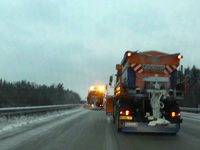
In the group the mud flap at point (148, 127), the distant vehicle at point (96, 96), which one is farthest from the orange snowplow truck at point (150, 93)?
the distant vehicle at point (96, 96)

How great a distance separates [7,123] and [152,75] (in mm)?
7690

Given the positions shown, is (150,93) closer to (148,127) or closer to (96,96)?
(148,127)

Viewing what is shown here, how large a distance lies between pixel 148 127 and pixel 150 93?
132cm

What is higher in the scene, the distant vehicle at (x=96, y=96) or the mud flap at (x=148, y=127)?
the distant vehicle at (x=96, y=96)

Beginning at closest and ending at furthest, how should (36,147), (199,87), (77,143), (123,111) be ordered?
(36,147)
(77,143)
(123,111)
(199,87)

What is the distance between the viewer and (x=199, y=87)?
6094 cm

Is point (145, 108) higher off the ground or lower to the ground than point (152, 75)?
lower

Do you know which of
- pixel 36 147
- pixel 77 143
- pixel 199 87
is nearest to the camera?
pixel 36 147

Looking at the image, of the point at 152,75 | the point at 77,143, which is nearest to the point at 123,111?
the point at 152,75

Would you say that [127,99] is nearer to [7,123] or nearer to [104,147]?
[104,147]

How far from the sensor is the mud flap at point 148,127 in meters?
9.05

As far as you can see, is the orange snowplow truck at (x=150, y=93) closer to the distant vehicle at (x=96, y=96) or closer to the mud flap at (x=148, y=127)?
the mud flap at (x=148, y=127)

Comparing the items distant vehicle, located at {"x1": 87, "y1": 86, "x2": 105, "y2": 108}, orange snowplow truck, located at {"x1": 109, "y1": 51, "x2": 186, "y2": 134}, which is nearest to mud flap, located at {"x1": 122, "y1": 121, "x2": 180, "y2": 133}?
orange snowplow truck, located at {"x1": 109, "y1": 51, "x2": 186, "y2": 134}

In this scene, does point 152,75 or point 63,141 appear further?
point 152,75
